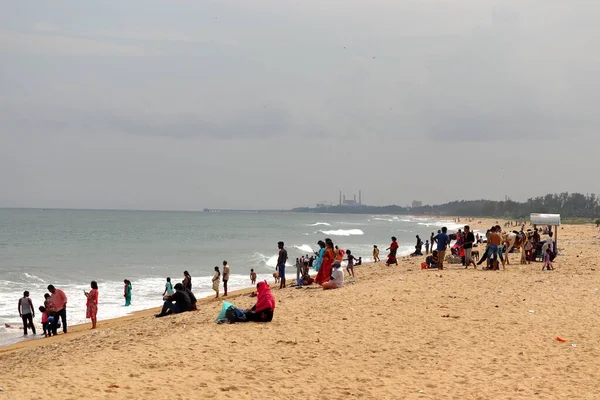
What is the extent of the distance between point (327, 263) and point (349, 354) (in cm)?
735

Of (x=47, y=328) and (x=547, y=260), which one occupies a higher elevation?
(x=547, y=260)

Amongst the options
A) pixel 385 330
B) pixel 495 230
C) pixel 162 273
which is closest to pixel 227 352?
pixel 385 330

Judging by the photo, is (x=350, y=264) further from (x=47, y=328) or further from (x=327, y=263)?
(x=47, y=328)

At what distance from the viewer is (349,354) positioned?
9.34 m

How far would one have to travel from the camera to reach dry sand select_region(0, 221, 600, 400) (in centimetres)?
767

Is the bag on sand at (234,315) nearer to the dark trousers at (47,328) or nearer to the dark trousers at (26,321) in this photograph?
the dark trousers at (47,328)

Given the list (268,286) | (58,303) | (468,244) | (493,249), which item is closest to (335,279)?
(268,286)

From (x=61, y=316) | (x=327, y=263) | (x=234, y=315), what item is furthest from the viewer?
(x=327, y=263)

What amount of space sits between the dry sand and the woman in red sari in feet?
6.56

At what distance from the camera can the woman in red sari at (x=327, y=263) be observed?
16.2m

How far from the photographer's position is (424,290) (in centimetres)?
1498

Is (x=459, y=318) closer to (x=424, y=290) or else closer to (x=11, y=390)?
(x=424, y=290)

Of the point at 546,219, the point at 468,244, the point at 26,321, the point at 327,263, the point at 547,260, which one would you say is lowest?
the point at 26,321

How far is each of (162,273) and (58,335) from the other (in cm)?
1991
